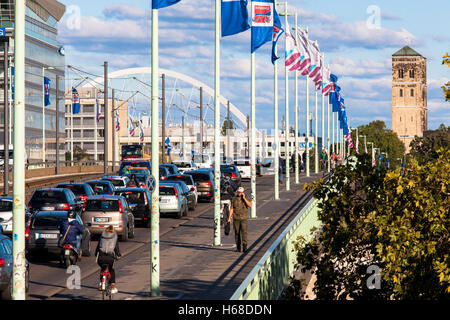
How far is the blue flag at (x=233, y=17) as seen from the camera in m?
28.8

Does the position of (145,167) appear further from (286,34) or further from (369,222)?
(369,222)

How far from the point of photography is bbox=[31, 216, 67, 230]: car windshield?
81.3ft

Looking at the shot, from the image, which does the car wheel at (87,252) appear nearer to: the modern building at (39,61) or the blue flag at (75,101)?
the blue flag at (75,101)

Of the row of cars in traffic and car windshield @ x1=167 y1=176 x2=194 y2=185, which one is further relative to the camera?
car windshield @ x1=167 y1=176 x2=194 y2=185

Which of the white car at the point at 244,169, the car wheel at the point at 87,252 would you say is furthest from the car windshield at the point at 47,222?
the white car at the point at 244,169

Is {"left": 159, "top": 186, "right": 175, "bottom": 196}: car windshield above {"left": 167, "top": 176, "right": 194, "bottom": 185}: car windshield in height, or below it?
below

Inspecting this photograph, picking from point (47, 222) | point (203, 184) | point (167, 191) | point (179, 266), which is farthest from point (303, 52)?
point (179, 266)

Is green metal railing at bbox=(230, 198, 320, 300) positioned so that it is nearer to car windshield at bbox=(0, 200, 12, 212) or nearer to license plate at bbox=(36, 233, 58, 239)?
license plate at bbox=(36, 233, 58, 239)

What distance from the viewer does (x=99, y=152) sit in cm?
19688

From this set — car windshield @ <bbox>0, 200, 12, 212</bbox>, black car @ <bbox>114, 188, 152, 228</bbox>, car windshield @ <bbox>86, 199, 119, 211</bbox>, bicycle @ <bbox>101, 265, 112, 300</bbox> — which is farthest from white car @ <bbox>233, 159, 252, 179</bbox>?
bicycle @ <bbox>101, 265, 112, 300</bbox>

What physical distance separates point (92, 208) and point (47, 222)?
15.1 ft

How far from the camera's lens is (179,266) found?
23469mm

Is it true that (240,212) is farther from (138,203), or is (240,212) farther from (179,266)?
(138,203)

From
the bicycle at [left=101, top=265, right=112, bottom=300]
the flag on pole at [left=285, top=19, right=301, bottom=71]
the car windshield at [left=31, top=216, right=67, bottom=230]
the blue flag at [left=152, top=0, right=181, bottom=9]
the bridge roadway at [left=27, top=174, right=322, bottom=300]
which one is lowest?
the bridge roadway at [left=27, top=174, right=322, bottom=300]
